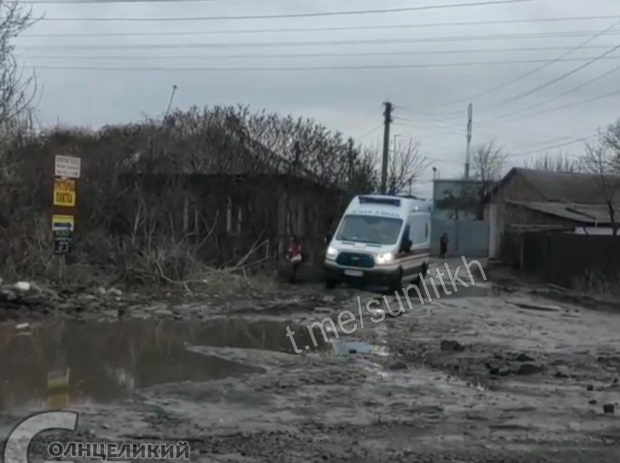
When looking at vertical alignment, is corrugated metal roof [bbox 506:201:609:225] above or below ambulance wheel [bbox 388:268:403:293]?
above

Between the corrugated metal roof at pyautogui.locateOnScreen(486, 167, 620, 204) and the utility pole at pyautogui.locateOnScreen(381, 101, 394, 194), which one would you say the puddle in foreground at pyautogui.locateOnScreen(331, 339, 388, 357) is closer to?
the utility pole at pyautogui.locateOnScreen(381, 101, 394, 194)

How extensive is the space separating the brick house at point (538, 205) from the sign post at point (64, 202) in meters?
28.7

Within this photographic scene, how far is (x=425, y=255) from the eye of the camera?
30.6 metres

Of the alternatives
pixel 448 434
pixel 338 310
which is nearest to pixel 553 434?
pixel 448 434

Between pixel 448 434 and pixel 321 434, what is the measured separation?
1239mm

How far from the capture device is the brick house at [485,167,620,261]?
5247 centimetres

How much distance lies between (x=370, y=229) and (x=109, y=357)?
561 inches

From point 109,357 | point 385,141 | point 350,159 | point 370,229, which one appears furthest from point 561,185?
point 109,357

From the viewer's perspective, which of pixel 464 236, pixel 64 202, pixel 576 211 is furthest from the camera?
pixel 464 236

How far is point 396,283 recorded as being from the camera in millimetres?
26141

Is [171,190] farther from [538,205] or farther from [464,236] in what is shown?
[464,236]

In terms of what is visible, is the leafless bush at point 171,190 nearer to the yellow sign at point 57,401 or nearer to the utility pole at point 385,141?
the utility pole at point 385,141

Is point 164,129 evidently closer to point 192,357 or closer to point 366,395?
point 192,357

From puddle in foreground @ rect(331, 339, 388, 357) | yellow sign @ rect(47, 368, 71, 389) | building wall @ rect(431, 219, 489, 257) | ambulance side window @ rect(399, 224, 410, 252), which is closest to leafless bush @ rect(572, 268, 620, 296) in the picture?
ambulance side window @ rect(399, 224, 410, 252)
